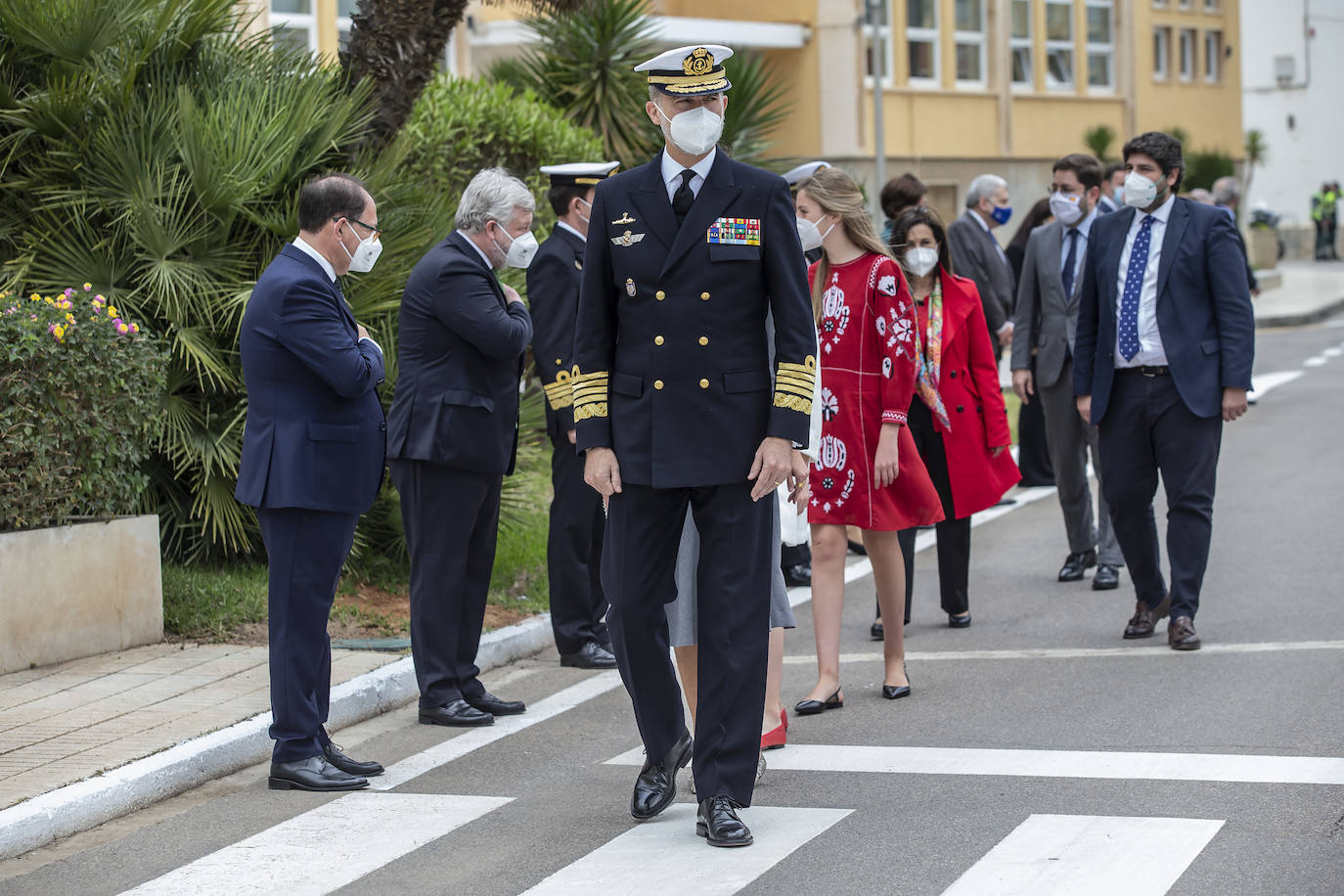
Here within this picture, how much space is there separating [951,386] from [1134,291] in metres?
0.90

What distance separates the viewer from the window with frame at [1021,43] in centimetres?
3806

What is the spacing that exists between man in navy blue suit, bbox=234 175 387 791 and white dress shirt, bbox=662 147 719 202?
4.26 feet

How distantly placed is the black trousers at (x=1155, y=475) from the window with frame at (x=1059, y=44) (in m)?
32.6

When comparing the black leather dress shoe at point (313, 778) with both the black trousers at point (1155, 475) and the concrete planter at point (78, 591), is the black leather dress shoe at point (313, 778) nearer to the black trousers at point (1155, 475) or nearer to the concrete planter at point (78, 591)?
the concrete planter at point (78, 591)

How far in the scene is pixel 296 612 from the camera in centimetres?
589

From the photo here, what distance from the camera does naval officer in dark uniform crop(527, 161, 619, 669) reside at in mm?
7422

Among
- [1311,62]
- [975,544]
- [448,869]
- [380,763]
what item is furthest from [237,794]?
[1311,62]

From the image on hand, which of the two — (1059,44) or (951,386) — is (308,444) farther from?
(1059,44)

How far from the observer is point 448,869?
16.1ft

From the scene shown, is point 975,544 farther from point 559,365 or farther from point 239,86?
point 239,86

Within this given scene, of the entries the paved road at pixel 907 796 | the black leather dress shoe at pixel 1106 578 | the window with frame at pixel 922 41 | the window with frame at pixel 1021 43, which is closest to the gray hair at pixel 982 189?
the black leather dress shoe at pixel 1106 578

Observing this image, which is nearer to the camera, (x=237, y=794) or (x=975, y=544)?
(x=237, y=794)

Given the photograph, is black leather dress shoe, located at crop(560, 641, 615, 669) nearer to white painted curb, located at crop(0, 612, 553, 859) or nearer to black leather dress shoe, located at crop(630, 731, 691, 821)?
white painted curb, located at crop(0, 612, 553, 859)

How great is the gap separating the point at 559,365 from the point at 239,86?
3.17m
